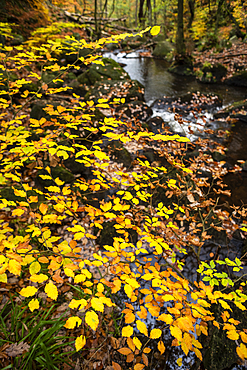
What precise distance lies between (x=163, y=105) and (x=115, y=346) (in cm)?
1064

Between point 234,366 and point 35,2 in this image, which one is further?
point 35,2

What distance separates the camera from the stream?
4.13 m

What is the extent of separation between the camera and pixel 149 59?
17297mm

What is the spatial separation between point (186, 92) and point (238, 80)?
4131 millimetres

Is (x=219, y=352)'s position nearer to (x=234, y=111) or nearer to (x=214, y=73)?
(x=234, y=111)

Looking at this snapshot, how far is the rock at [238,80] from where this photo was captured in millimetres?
11836

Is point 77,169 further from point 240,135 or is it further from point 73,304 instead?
point 240,135

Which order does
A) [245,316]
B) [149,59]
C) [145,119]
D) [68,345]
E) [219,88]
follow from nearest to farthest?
[68,345] → [245,316] → [145,119] → [219,88] → [149,59]

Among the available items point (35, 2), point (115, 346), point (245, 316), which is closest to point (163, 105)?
point (35, 2)

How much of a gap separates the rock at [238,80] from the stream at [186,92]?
46 cm

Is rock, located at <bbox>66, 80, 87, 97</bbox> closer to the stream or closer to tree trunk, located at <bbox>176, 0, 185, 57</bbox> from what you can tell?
the stream

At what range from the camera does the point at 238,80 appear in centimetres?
1205

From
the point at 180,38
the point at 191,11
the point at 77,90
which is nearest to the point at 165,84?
the point at 180,38

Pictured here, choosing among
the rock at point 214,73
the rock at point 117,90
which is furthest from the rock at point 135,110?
the rock at point 214,73
